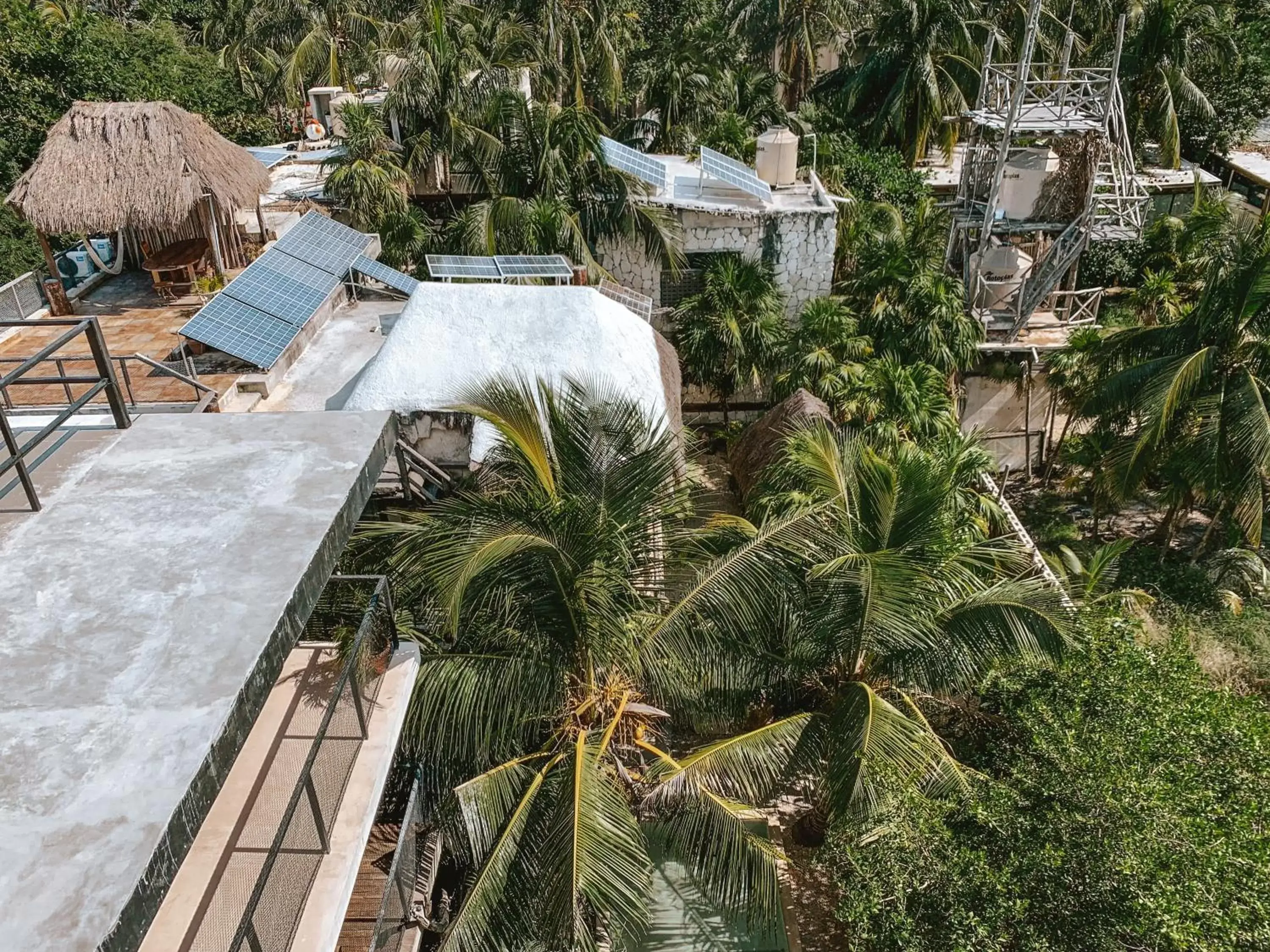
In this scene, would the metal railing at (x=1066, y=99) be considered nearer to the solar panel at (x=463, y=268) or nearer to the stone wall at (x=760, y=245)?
the stone wall at (x=760, y=245)

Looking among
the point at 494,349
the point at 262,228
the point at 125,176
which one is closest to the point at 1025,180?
the point at 494,349

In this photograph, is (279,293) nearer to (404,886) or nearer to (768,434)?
(768,434)

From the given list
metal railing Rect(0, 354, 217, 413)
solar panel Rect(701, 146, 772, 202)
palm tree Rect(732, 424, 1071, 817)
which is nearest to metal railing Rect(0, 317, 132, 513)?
metal railing Rect(0, 354, 217, 413)

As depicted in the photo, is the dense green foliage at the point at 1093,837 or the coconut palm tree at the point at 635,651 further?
the coconut palm tree at the point at 635,651

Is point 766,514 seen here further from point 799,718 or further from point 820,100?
point 820,100

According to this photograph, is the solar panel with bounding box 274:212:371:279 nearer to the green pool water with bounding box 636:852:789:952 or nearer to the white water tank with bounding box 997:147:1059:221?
the green pool water with bounding box 636:852:789:952

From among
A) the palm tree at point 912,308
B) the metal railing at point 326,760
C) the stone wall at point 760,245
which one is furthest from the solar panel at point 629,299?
the metal railing at point 326,760
